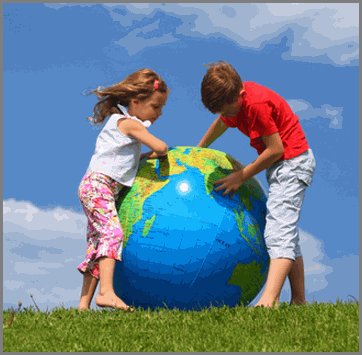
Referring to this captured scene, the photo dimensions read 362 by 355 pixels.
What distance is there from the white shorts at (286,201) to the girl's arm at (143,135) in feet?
3.96

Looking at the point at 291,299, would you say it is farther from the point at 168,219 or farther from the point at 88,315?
the point at 88,315

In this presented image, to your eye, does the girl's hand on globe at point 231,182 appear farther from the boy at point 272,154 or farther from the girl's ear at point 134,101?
the girl's ear at point 134,101

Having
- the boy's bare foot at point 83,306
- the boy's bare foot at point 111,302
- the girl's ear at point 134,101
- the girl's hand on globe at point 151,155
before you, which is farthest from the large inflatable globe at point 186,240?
the girl's ear at point 134,101

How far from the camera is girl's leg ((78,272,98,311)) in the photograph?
7.28m

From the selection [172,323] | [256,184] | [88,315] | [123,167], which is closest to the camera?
[172,323]

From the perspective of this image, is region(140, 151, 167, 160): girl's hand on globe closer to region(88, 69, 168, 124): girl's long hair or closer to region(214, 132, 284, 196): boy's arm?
region(88, 69, 168, 124): girl's long hair

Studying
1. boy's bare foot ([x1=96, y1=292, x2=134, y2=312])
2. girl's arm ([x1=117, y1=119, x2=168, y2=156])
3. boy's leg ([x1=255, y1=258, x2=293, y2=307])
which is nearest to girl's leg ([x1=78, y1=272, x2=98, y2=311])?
boy's bare foot ([x1=96, y1=292, x2=134, y2=312])

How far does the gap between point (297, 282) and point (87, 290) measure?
228 centimetres

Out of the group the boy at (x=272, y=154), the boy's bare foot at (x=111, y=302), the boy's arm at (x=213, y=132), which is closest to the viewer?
the boy's bare foot at (x=111, y=302)

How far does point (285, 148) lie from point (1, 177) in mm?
2923

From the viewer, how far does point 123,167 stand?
7125mm

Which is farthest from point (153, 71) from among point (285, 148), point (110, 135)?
point (285, 148)

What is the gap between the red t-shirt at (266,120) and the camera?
702 cm

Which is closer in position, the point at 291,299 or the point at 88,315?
the point at 88,315
